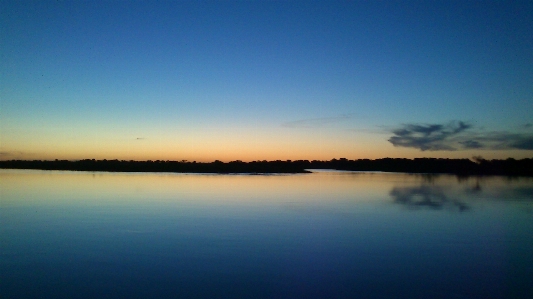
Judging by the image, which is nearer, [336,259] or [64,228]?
[336,259]

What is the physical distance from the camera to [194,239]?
1116cm

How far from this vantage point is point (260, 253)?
9.73 metres

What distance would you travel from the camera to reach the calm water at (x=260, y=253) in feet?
23.9

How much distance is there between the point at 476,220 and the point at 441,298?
34.1 ft

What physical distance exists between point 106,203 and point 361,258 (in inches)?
556

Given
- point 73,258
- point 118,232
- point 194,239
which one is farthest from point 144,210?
point 73,258

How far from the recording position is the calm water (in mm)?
7297

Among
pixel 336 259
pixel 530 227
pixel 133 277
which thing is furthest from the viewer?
pixel 530 227

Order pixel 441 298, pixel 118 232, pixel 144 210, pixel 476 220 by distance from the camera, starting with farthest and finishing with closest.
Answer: pixel 144 210 < pixel 476 220 < pixel 118 232 < pixel 441 298

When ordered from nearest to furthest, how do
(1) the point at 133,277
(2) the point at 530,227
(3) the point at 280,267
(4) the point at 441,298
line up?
(4) the point at 441,298 < (1) the point at 133,277 < (3) the point at 280,267 < (2) the point at 530,227

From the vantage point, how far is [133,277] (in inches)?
305

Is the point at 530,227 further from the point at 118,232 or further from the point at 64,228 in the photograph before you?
the point at 64,228

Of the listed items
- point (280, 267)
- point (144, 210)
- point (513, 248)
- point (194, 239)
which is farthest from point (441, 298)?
point (144, 210)

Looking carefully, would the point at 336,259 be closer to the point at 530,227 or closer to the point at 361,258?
the point at 361,258
